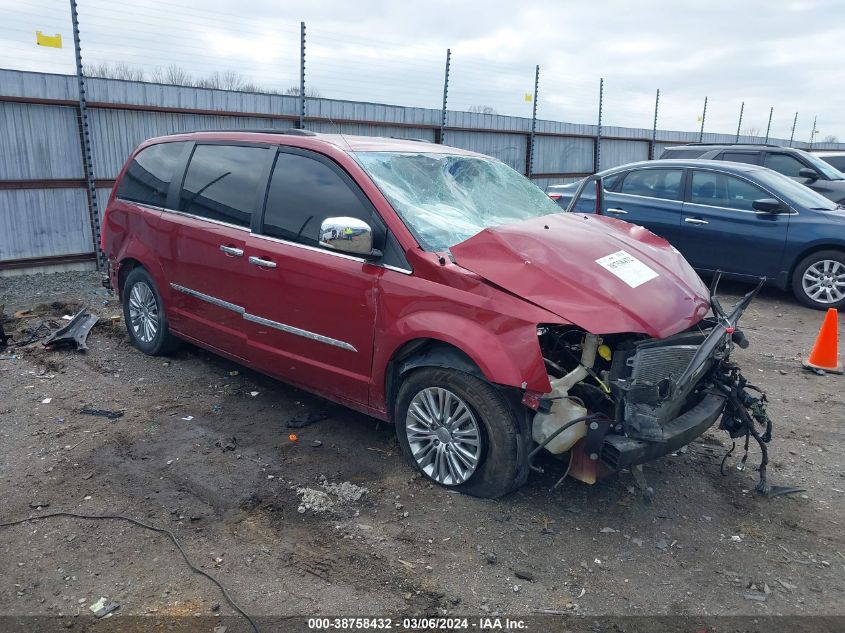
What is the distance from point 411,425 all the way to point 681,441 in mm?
1435

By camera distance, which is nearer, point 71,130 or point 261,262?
point 261,262

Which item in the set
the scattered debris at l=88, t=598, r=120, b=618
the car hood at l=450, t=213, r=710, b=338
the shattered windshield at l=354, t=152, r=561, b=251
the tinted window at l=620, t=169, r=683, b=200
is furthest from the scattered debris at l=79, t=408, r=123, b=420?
the tinted window at l=620, t=169, r=683, b=200

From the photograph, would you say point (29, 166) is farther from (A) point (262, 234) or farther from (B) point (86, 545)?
(B) point (86, 545)

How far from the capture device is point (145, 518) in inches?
137

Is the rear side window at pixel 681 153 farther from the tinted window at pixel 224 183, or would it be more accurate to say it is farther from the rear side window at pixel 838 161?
the tinted window at pixel 224 183

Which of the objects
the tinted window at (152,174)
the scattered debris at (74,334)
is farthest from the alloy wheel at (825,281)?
the scattered debris at (74,334)

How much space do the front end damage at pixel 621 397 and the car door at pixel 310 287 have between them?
1112 mm

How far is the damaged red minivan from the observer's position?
3.39m

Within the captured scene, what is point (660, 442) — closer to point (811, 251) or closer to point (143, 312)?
point (143, 312)

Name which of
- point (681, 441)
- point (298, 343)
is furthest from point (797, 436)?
point (298, 343)

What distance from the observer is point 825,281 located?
7.98 meters

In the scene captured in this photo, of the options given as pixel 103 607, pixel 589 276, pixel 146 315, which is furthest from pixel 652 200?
pixel 103 607

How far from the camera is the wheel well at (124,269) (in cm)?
589

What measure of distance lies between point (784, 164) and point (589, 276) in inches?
363
